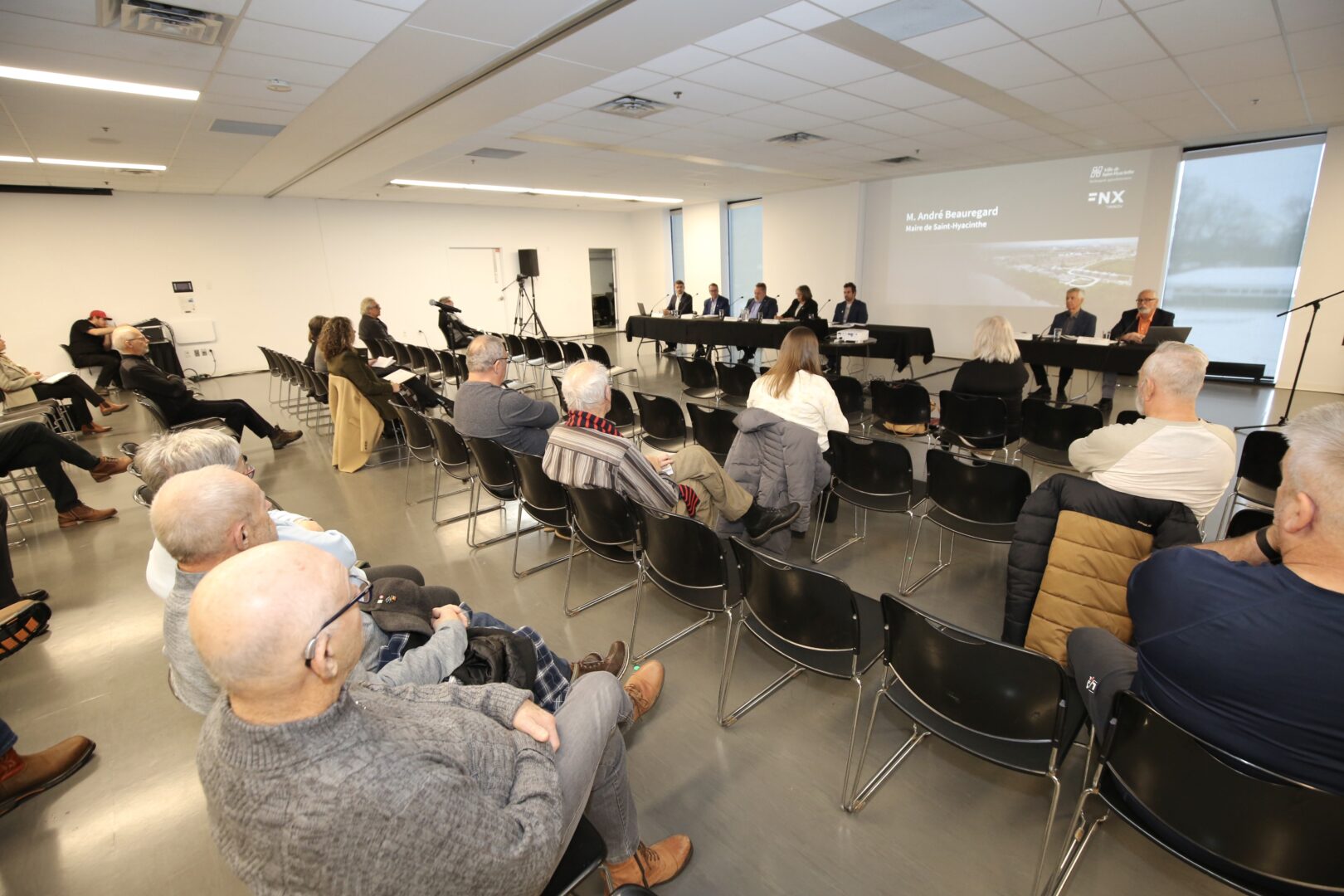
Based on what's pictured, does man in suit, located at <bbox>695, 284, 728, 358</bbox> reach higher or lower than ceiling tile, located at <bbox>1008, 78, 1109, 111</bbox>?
lower

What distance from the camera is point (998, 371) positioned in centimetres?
436

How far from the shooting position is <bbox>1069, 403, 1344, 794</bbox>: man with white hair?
113cm

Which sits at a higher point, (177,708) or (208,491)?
(208,491)

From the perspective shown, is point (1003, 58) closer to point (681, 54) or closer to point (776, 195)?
point (681, 54)

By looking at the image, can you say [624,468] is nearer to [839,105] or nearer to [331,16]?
[331,16]

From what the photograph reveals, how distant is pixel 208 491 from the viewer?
144cm

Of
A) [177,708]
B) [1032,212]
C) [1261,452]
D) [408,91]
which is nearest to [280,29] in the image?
[408,91]

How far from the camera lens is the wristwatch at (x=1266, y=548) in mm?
1433

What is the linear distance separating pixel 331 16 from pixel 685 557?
3796 mm

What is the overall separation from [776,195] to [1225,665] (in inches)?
491

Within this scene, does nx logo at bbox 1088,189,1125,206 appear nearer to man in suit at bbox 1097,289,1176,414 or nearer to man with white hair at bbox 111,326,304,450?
man in suit at bbox 1097,289,1176,414

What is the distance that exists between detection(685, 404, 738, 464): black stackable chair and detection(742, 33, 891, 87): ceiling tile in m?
2.58

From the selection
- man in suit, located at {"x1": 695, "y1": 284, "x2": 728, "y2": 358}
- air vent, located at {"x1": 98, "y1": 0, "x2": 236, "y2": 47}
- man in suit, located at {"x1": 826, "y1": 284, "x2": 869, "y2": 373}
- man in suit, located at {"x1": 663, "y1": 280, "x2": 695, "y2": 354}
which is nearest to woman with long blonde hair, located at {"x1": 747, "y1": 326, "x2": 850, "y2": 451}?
air vent, located at {"x1": 98, "y1": 0, "x2": 236, "y2": 47}

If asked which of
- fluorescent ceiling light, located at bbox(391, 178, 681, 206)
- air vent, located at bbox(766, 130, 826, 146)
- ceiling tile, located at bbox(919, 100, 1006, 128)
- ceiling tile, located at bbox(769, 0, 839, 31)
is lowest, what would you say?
ceiling tile, located at bbox(769, 0, 839, 31)
